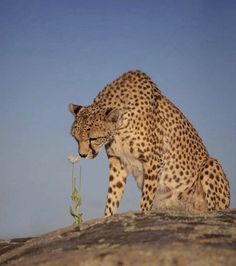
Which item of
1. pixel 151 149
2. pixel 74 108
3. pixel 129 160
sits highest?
pixel 74 108

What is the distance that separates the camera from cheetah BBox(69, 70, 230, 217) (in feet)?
27.3

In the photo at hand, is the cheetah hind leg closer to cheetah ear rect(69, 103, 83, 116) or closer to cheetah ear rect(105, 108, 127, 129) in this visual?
cheetah ear rect(105, 108, 127, 129)

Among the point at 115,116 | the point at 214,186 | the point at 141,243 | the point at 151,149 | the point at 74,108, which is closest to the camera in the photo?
the point at 141,243

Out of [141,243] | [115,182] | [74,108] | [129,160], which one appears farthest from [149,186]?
[141,243]

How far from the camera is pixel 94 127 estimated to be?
8.07m

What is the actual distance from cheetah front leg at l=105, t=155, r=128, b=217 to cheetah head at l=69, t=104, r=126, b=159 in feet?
1.58

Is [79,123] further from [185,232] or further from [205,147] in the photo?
[185,232]

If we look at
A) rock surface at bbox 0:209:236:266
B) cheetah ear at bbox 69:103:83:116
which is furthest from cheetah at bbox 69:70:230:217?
rock surface at bbox 0:209:236:266

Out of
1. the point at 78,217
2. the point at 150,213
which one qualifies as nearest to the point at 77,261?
the point at 150,213

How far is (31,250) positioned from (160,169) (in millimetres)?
3955

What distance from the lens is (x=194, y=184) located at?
8828 mm

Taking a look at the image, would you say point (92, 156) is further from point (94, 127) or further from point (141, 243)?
point (141, 243)

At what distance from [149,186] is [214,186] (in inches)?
43.5

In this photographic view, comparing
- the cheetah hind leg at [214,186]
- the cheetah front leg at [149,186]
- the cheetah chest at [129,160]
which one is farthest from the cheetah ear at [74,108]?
the cheetah hind leg at [214,186]
